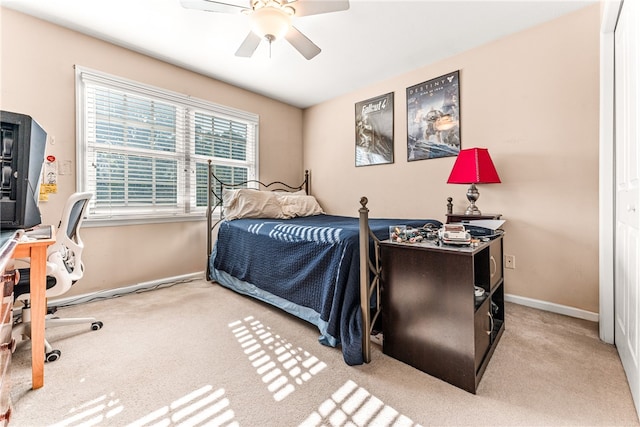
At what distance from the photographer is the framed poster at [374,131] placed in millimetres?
3374

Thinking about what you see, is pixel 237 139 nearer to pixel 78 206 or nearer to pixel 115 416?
pixel 78 206

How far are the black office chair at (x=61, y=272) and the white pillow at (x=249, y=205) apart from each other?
133cm

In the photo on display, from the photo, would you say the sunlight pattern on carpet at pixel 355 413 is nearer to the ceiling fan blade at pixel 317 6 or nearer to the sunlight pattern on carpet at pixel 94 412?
the sunlight pattern on carpet at pixel 94 412

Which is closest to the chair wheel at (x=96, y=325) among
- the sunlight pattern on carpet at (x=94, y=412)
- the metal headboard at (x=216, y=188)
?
the sunlight pattern on carpet at (x=94, y=412)

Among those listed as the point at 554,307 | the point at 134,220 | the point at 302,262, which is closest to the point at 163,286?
the point at 134,220

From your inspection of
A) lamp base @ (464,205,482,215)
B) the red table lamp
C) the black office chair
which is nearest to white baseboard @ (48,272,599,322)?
the black office chair

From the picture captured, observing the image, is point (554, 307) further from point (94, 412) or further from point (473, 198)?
point (94, 412)

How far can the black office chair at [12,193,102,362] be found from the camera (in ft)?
5.37

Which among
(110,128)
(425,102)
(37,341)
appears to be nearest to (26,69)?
(110,128)

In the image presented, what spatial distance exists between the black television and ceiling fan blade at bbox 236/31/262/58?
1.45 metres

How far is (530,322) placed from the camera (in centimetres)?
212

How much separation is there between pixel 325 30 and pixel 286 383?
2669 millimetres

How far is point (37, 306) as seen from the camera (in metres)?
1.37

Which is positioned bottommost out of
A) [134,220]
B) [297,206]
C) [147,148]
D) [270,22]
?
[134,220]
